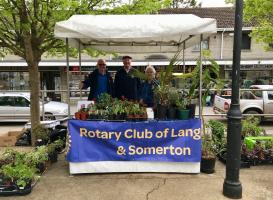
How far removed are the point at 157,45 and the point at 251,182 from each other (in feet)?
15.1

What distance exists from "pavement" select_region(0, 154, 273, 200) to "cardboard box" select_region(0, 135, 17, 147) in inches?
124

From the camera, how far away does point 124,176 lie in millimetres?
6023

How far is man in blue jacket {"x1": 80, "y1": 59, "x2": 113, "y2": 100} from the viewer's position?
7.71 metres

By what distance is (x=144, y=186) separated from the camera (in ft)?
18.3

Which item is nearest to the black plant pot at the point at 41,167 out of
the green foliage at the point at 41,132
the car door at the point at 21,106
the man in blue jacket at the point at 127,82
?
the green foliage at the point at 41,132

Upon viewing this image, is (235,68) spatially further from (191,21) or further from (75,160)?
(75,160)

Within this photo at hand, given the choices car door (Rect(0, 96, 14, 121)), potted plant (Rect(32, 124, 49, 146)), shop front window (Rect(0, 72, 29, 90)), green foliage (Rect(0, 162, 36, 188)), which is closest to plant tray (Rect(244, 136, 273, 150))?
green foliage (Rect(0, 162, 36, 188))

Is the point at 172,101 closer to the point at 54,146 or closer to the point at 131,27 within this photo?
the point at 131,27

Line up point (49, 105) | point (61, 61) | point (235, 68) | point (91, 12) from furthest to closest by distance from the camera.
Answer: point (61, 61) < point (49, 105) < point (91, 12) < point (235, 68)

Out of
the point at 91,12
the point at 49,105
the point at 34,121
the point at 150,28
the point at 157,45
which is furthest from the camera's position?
the point at 49,105

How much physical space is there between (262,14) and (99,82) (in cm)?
891

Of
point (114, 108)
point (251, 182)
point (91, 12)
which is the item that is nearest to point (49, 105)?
point (91, 12)

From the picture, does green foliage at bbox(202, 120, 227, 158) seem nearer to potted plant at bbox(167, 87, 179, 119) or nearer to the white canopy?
potted plant at bbox(167, 87, 179, 119)

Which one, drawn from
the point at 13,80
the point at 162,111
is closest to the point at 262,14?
the point at 162,111
